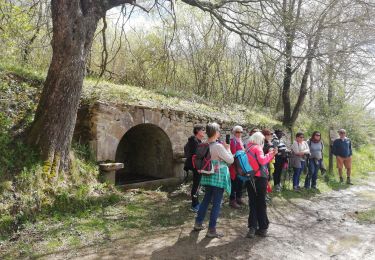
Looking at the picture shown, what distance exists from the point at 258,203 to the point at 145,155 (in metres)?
5.34

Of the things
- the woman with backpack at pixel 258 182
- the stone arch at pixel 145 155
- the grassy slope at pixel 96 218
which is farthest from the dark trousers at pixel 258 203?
the stone arch at pixel 145 155

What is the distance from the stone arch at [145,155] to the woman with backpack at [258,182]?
3.86 m

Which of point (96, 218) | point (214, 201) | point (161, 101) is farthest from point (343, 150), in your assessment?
point (96, 218)

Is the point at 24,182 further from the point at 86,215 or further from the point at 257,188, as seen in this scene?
the point at 257,188

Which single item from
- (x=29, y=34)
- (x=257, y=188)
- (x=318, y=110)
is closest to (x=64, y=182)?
(x=257, y=188)

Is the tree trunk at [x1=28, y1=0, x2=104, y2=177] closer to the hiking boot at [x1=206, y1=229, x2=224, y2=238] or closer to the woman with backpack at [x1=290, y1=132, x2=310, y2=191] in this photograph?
the hiking boot at [x1=206, y1=229, x2=224, y2=238]

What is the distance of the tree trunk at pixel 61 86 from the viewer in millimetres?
5641

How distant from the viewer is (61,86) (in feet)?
18.7

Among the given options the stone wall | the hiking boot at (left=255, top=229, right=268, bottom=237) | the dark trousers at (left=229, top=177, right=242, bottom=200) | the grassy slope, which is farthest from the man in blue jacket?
the hiking boot at (left=255, top=229, right=268, bottom=237)

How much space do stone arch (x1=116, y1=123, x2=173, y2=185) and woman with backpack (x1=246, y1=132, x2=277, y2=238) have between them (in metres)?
3.86

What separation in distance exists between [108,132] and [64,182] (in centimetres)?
166

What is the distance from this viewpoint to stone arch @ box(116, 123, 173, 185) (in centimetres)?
888

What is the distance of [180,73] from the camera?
651 inches

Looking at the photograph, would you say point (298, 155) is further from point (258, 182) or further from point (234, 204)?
point (258, 182)
